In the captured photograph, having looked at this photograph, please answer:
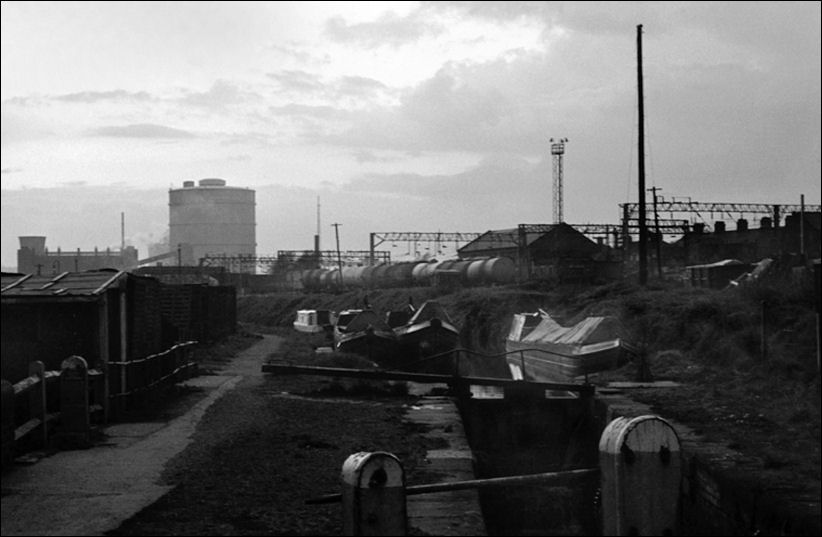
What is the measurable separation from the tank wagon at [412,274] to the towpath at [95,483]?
42.8 metres

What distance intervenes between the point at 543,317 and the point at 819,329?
32.2m

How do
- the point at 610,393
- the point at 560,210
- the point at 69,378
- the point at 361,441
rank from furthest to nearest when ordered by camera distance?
the point at 560,210 < the point at 610,393 < the point at 361,441 < the point at 69,378

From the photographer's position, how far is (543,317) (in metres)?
35.7

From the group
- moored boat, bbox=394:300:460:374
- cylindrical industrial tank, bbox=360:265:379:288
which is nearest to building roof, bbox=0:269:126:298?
moored boat, bbox=394:300:460:374

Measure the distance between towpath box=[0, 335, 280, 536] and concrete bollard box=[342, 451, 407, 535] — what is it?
4.06 meters

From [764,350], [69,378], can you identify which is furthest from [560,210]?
[69,378]

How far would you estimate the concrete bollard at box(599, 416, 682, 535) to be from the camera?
422 centimetres

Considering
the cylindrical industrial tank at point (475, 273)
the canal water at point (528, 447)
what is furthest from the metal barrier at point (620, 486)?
the cylindrical industrial tank at point (475, 273)

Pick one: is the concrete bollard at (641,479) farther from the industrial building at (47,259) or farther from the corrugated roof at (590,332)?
the industrial building at (47,259)

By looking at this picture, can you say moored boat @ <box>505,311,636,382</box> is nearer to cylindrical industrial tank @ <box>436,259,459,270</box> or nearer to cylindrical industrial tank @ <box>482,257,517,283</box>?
cylindrical industrial tank @ <box>482,257,517,283</box>

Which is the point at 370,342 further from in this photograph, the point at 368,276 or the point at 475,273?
the point at 368,276

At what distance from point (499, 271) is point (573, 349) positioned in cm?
2897

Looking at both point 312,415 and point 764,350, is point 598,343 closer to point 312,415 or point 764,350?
point 764,350

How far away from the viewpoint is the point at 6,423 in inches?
397
